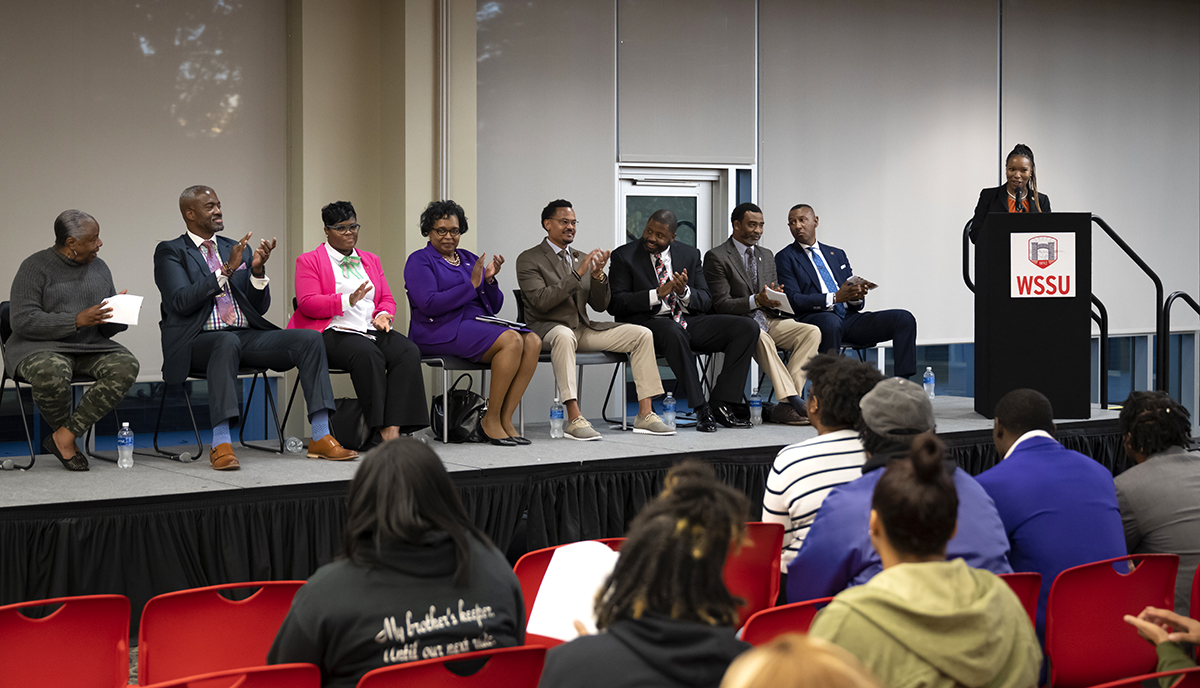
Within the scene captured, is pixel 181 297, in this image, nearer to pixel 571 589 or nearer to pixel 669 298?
pixel 669 298

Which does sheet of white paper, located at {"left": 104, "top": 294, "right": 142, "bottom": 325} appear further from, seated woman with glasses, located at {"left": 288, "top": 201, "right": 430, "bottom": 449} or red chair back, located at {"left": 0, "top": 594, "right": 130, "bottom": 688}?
red chair back, located at {"left": 0, "top": 594, "right": 130, "bottom": 688}

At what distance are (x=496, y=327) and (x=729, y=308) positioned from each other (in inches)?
60.1

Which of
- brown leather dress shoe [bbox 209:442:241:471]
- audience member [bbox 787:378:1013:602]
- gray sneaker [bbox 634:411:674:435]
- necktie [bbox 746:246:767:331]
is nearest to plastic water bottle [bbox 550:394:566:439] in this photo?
gray sneaker [bbox 634:411:674:435]

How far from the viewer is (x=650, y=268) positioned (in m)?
5.82

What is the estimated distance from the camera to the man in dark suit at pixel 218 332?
443 cm

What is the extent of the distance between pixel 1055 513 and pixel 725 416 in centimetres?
319

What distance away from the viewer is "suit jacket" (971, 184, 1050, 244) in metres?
6.01

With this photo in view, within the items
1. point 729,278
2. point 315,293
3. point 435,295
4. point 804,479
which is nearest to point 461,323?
point 435,295

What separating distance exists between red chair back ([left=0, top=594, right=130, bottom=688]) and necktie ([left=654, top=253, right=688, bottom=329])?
12.7ft

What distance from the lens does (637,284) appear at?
19.0 ft

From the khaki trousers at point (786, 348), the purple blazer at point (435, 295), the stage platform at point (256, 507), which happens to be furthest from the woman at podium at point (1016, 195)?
the purple blazer at point (435, 295)

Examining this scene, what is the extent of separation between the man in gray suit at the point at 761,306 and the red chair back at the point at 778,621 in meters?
3.74

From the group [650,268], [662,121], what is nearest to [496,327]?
[650,268]

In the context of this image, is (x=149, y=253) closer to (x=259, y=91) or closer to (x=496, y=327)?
(x=259, y=91)
